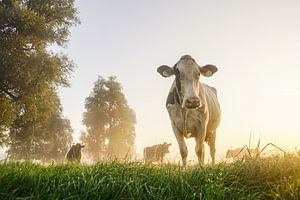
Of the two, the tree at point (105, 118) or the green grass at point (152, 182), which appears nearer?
the green grass at point (152, 182)

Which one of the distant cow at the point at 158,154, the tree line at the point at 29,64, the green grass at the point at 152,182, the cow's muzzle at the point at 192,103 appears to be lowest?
the green grass at the point at 152,182

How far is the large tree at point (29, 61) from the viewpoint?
2661 centimetres

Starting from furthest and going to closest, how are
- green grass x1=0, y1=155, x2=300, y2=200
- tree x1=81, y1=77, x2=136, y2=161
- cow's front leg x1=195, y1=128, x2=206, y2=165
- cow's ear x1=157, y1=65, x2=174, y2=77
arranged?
1. tree x1=81, y1=77, x2=136, y2=161
2. cow's ear x1=157, y1=65, x2=174, y2=77
3. cow's front leg x1=195, y1=128, x2=206, y2=165
4. green grass x1=0, y1=155, x2=300, y2=200

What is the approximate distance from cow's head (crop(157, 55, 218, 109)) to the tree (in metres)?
48.7

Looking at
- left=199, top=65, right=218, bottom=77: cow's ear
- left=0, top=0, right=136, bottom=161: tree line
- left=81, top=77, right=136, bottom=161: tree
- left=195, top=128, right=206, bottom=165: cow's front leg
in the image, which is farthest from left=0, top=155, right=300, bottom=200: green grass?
left=81, top=77, right=136, bottom=161: tree

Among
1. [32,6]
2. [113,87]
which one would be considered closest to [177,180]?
[32,6]

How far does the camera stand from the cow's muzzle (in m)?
10.7

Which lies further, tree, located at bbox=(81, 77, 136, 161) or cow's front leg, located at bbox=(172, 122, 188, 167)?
tree, located at bbox=(81, 77, 136, 161)

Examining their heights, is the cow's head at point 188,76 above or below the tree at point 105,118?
below

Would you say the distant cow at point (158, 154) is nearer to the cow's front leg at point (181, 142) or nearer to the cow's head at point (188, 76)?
the cow's front leg at point (181, 142)

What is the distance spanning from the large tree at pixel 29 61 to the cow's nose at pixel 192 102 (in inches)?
695

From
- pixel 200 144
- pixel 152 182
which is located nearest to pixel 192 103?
pixel 200 144

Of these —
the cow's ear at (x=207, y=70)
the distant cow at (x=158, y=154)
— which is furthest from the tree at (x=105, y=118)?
the cow's ear at (x=207, y=70)

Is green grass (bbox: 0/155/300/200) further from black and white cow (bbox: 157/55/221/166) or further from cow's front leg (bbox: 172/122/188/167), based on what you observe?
→ black and white cow (bbox: 157/55/221/166)
